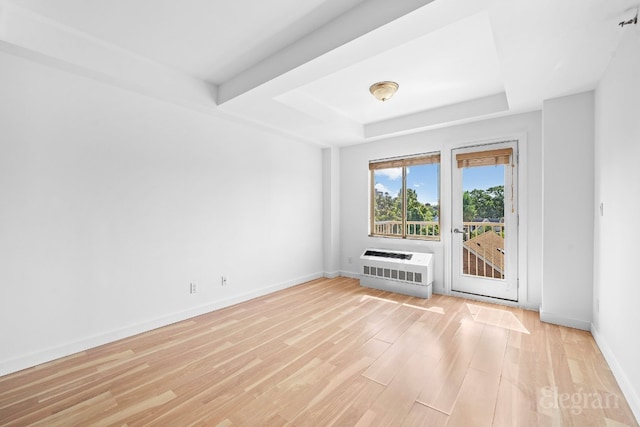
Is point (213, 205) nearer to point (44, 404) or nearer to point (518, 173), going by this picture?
point (44, 404)

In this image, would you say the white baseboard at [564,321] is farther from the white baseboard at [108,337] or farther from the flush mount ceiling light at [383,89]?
the white baseboard at [108,337]

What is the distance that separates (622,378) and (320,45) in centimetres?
327

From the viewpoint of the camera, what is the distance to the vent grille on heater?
4.05m

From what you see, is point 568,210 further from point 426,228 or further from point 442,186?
point 426,228

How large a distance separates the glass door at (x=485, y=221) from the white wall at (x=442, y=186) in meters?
0.13

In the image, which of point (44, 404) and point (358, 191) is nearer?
point (44, 404)

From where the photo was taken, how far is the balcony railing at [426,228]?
3838mm

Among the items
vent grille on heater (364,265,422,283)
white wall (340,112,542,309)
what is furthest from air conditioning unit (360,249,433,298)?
white wall (340,112,542,309)

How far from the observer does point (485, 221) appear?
3.87 meters

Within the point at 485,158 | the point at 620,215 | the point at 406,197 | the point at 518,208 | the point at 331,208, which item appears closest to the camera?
the point at 620,215

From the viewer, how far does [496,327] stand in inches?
117

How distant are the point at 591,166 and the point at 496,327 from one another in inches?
75.4

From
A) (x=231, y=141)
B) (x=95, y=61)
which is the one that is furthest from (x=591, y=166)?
(x=95, y=61)

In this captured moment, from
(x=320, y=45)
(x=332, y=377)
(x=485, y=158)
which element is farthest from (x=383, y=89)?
(x=332, y=377)
